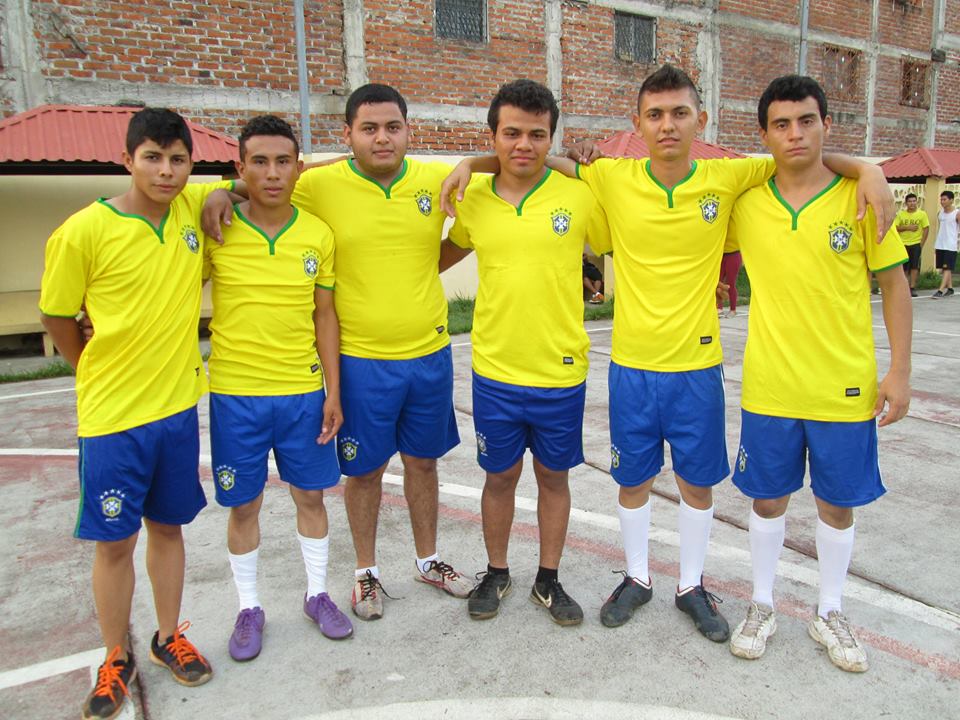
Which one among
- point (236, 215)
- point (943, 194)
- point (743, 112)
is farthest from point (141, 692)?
point (943, 194)

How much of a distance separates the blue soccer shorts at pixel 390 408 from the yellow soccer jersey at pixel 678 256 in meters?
0.87

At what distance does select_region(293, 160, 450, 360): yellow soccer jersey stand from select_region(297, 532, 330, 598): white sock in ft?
2.69

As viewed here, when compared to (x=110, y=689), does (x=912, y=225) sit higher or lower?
higher

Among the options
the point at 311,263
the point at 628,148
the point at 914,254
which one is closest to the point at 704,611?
the point at 311,263

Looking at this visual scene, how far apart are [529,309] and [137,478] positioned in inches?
63.7

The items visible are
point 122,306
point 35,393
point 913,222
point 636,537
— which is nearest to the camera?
point 122,306

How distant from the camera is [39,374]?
28.9 ft

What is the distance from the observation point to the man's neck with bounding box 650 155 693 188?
312 cm

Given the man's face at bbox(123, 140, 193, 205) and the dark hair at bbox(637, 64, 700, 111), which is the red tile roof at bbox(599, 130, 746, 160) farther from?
the man's face at bbox(123, 140, 193, 205)

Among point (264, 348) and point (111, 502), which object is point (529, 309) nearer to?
point (264, 348)

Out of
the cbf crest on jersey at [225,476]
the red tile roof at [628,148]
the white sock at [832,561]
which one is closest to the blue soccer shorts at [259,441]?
the cbf crest on jersey at [225,476]

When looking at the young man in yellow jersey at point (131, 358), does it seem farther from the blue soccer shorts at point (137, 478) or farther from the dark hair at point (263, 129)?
the dark hair at point (263, 129)

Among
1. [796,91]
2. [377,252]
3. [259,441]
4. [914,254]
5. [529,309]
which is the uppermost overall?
[796,91]

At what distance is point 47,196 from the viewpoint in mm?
10469
